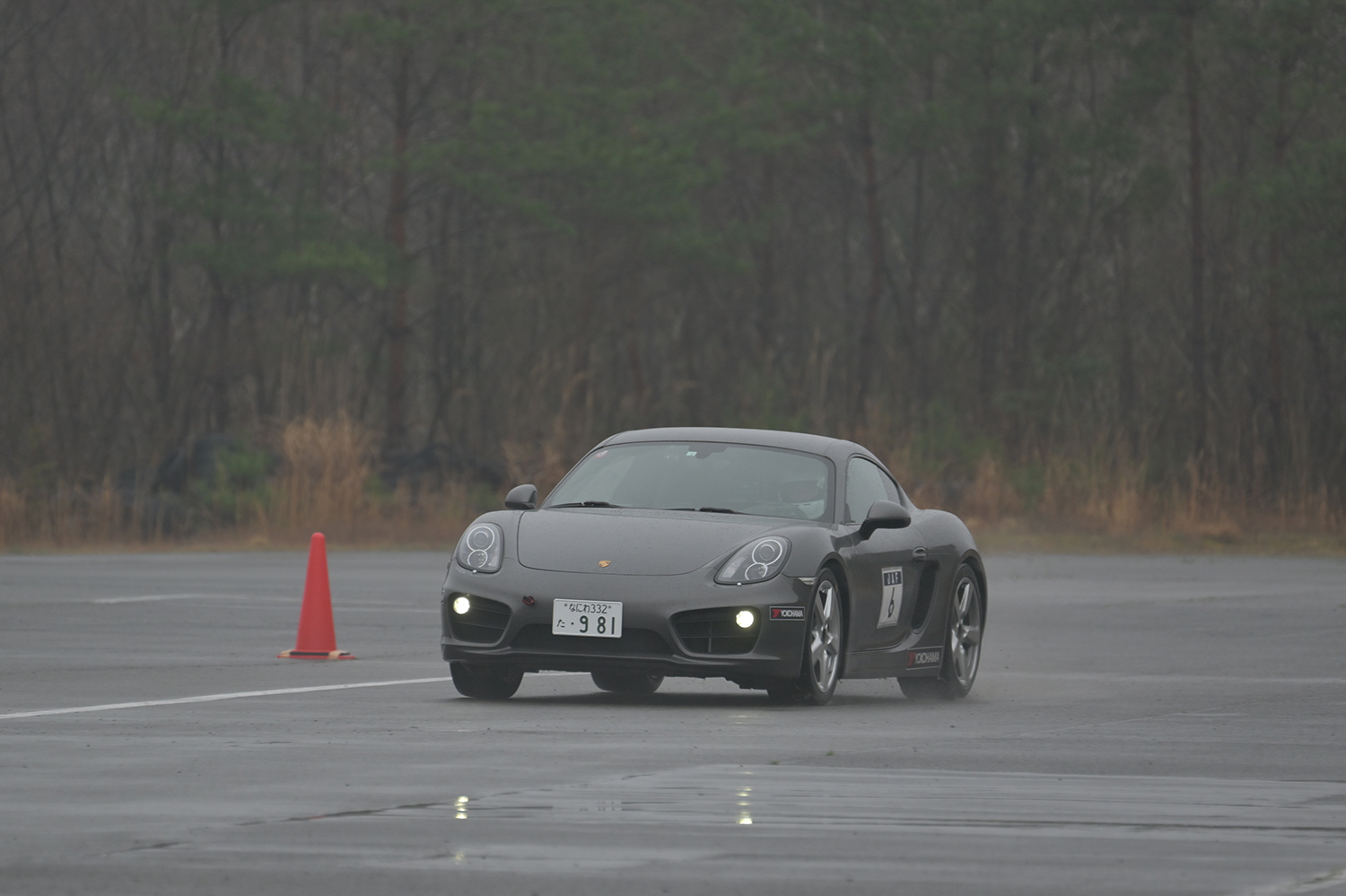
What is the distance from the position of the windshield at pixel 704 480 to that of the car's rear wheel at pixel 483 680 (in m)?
1.01

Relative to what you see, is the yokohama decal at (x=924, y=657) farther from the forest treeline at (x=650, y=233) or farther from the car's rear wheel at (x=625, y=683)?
the forest treeline at (x=650, y=233)

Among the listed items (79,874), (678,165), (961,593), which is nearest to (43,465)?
(678,165)

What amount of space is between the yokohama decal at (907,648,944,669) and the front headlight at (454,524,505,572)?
98.5 inches

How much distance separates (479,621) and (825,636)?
177 centimetres

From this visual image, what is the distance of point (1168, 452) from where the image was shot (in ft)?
146

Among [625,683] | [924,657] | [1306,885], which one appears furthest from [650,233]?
[1306,885]

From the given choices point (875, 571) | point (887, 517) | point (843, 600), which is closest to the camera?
point (843, 600)

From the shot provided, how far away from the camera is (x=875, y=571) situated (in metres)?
13.5

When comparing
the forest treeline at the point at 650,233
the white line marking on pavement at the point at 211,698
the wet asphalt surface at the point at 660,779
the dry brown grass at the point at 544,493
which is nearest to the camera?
the wet asphalt surface at the point at 660,779

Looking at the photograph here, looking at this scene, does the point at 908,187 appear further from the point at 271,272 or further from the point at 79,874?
the point at 79,874

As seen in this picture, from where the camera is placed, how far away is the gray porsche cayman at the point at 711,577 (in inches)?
484

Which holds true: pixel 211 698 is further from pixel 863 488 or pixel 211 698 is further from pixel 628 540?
pixel 863 488

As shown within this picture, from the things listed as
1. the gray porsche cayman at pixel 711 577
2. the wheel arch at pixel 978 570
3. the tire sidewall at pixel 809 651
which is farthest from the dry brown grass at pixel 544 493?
the tire sidewall at pixel 809 651

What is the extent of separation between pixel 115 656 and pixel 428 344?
144 ft
